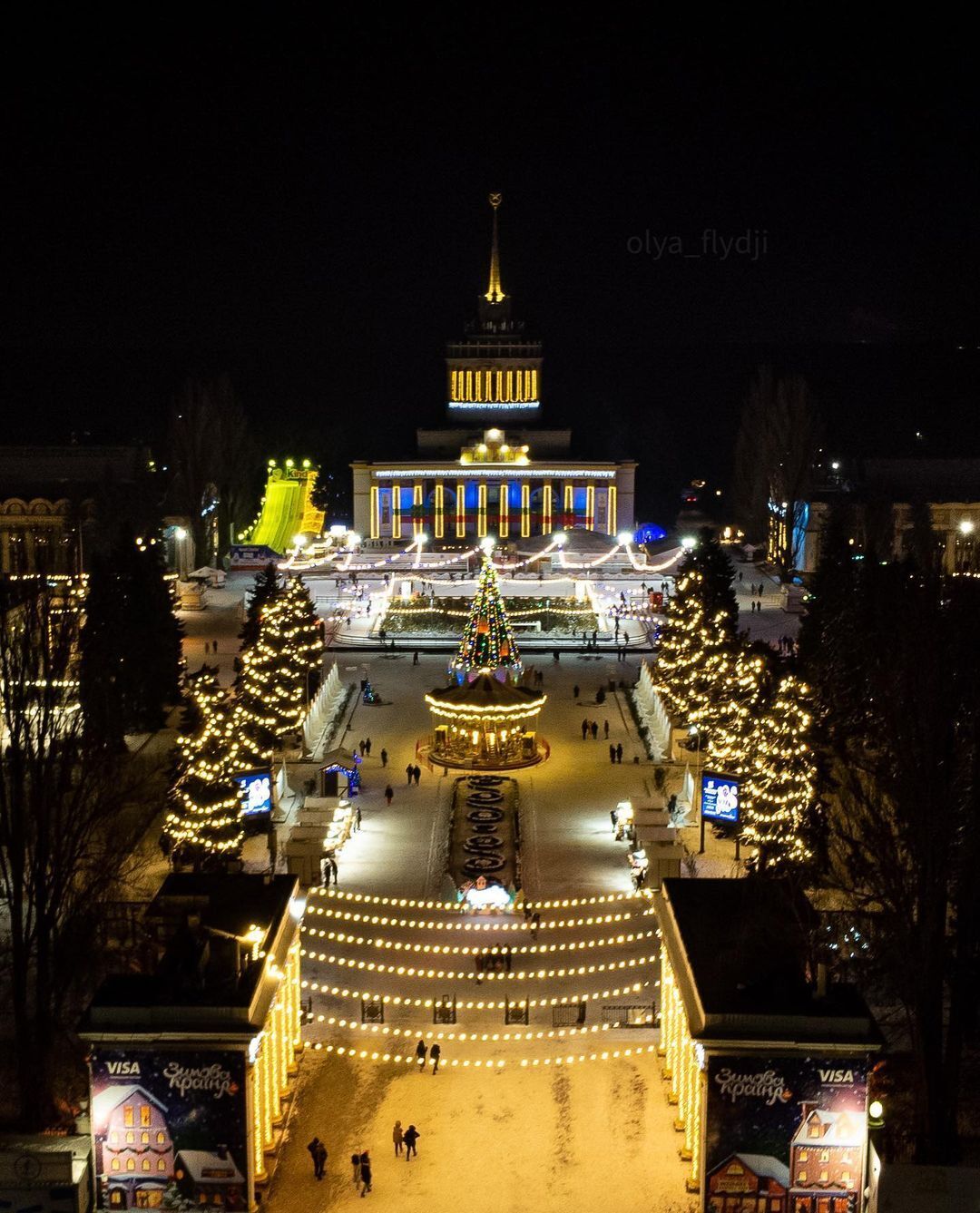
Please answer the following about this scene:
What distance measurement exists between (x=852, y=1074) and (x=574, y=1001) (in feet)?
26.8

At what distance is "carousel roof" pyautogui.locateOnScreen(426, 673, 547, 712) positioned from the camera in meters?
39.2

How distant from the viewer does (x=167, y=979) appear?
1892cm

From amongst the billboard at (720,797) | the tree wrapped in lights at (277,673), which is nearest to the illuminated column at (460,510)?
the tree wrapped in lights at (277,673)

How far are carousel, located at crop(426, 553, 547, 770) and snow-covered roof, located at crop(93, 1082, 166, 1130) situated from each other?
831 inches

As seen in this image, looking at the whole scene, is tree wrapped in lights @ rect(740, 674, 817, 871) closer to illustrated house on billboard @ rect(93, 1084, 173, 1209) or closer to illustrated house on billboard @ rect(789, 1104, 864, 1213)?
illustrated house on billboard @ rect(789, 1104, 864, 1213)

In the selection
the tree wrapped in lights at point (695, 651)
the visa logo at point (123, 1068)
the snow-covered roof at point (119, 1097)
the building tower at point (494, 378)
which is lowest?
the snow-covered roof at point (119, 1097)

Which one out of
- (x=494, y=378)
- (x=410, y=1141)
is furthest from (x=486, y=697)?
(x=494, y=378)

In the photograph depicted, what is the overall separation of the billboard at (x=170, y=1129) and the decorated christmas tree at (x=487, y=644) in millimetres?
22760

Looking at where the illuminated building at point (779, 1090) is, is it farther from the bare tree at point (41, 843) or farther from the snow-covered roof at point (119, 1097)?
the bare tree at point (41, 843)

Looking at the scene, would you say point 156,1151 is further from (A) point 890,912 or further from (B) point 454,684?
(B) point 454,684

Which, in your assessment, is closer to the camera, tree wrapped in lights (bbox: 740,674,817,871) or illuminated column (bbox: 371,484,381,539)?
tree wrapped in lights (bbox: 740,674,817,871)

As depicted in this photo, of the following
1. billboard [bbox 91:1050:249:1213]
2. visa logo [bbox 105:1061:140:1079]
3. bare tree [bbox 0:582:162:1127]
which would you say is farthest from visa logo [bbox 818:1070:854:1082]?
bare tree [bbox 0:582:162:1127]

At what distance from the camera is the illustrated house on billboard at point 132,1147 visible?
18.4 meters

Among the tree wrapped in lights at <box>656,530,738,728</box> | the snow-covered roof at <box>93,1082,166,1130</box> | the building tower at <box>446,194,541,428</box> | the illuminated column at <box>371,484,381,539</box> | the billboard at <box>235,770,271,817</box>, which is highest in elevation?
the building tower at <box>446,194,541,428</box>
